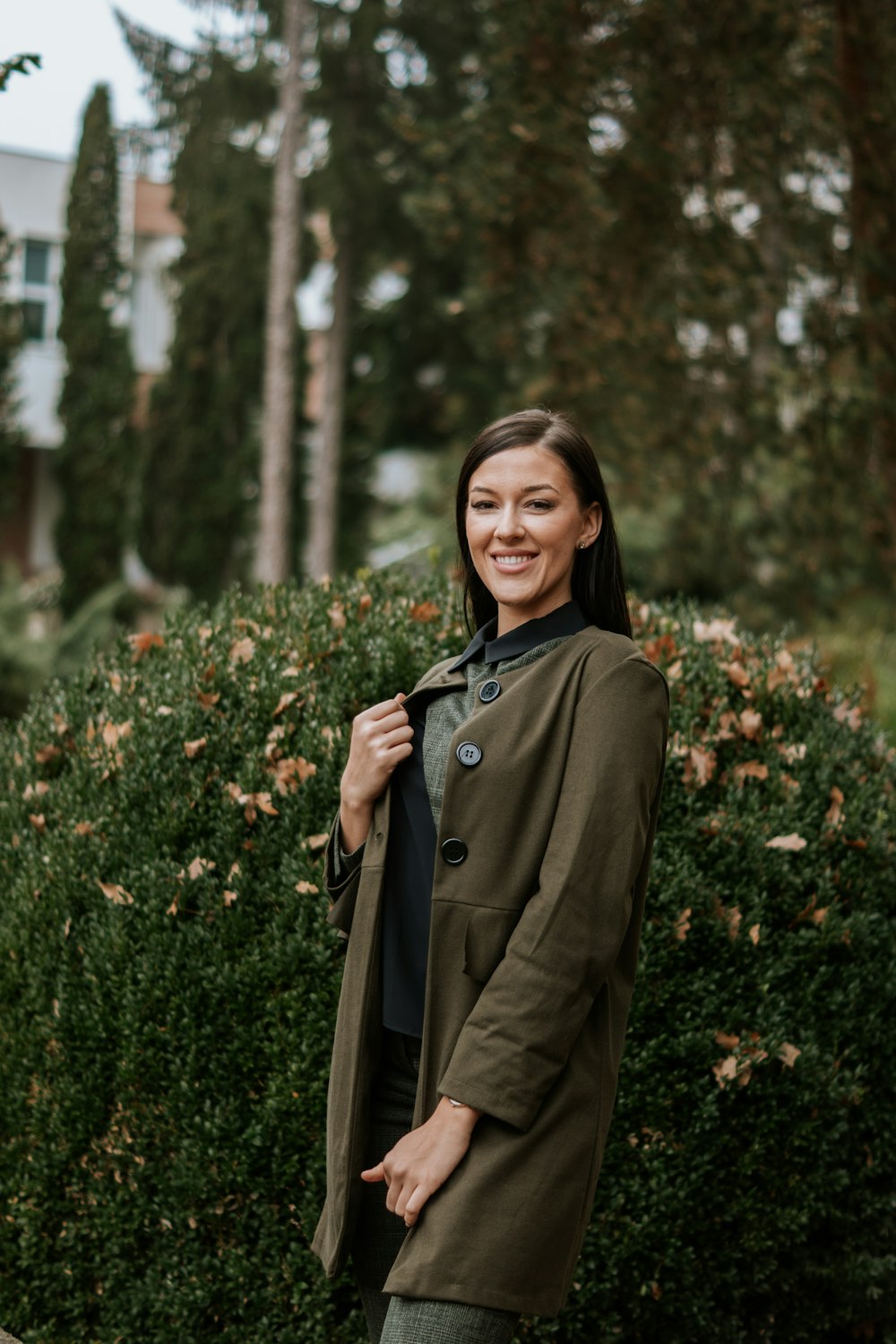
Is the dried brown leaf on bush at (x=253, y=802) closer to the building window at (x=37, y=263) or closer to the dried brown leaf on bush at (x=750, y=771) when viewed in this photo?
the dried brown leaf on bush at (x=750, y=771)

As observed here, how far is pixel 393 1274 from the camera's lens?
1.98 m

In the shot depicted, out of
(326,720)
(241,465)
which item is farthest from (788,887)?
(241,465)

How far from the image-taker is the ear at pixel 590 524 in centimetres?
231

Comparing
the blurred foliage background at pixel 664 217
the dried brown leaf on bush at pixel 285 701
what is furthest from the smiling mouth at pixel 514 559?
the blurred foliage background at pixel 664 217

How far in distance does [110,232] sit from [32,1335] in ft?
68.1

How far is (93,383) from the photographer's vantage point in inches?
851

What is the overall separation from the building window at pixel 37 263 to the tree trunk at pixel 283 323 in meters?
6.92

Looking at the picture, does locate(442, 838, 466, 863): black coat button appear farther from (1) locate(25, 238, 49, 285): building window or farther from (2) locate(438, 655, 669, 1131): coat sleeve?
(1) locate(25, 238, 49, 285): building window

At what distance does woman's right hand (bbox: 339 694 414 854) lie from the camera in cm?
225

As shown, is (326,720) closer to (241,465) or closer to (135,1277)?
(135,1277)

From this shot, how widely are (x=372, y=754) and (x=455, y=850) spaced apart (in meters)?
0.28

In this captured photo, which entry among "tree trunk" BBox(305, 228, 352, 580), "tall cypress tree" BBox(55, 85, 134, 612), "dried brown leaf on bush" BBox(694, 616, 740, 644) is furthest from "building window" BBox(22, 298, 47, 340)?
"dried brown leaf on bush" BBox(694, 616, 740, 644)

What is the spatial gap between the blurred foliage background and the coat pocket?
4.30 m

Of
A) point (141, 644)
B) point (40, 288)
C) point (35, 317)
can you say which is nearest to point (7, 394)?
point (35, 317)
